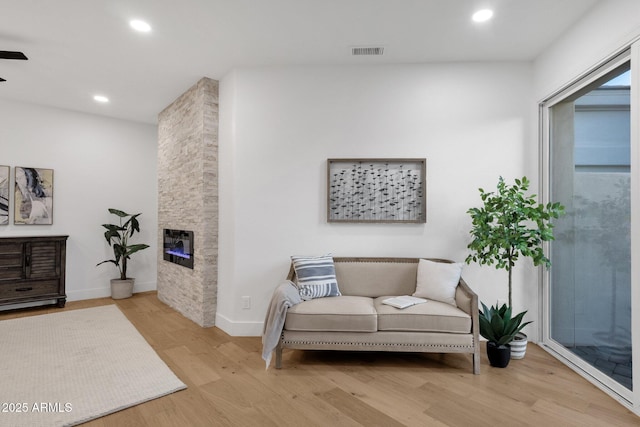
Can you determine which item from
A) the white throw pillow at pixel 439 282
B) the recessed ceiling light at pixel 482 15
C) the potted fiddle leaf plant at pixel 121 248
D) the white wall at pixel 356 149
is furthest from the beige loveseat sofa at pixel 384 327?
the potted fiddle leaf plant at pixel 121 248

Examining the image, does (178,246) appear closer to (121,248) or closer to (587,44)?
(121,248)

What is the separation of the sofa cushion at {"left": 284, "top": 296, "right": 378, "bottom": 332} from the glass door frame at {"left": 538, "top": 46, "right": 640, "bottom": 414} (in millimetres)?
1672

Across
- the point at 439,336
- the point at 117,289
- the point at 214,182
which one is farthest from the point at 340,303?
the point at 117,289

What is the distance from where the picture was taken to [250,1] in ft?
7.79

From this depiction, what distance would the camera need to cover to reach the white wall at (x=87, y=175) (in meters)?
4.46

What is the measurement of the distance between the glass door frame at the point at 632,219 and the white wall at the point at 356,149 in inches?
6.8

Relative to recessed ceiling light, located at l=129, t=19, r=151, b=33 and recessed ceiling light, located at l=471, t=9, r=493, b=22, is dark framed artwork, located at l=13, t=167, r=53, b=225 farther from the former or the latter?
recessed ceiling light, located at l=471, t=9, r=493, b=22

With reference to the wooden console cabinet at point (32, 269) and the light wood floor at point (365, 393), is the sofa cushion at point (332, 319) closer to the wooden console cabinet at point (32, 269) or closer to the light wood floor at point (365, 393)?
the light wood floor at point (365, 393)

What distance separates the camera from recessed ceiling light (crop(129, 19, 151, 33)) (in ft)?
8.58

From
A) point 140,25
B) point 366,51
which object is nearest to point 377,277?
point 366,51

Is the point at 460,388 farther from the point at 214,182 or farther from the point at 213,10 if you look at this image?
the point at 213,10

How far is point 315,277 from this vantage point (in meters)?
2.91

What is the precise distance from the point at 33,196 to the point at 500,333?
602cm

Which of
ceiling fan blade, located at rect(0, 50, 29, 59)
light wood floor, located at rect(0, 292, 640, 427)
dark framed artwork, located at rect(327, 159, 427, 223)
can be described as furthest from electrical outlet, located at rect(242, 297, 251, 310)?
ceiling fan blade, located at rect(0, 50, 29, 59)
